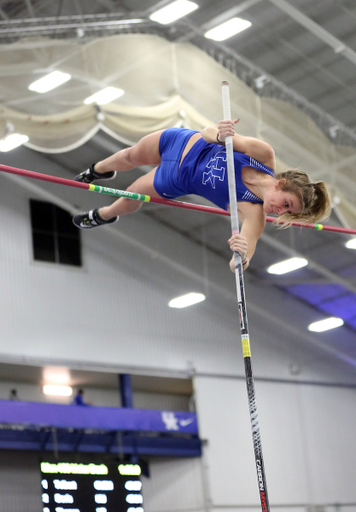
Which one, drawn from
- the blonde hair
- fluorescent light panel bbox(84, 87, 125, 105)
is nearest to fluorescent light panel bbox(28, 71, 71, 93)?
fluorescent light panel bbox(84, 87, 125, 105)

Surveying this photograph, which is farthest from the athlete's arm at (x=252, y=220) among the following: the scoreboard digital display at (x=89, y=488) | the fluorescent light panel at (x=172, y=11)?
the scoreboard digital display at (x=89, y=488)

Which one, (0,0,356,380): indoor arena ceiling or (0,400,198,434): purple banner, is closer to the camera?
(0,0,356,380): indoor arena ceiling

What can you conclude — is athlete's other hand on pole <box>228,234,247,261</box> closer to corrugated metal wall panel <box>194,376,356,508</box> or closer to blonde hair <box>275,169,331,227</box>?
blonde hair <box>275,169,331,227</box>

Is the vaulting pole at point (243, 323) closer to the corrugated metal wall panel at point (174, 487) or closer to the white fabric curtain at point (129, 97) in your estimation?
the white fabric curtain at point (129, 97)

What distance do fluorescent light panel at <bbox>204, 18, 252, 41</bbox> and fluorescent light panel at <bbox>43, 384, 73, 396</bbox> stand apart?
6.84m

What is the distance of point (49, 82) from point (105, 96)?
80 centimetres

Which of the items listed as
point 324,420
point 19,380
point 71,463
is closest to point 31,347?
point 19,380

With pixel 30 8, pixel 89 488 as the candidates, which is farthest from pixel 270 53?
pixel 89 488

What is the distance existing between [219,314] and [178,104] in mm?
6782

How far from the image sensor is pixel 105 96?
32.9 ft

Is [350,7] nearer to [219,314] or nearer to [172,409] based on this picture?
[219,314]

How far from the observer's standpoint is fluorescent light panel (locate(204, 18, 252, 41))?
10.9 metres

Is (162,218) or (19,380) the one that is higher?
(162,218)

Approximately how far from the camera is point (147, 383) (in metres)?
15.2
